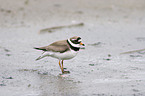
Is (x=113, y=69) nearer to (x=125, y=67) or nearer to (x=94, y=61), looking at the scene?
(x=125, y=67)

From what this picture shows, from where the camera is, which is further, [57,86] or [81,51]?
[81,51]

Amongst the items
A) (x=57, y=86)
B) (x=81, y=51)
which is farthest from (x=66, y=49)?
(x=81, y=51)

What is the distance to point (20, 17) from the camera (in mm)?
12102

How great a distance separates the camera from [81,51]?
8789 millimetres

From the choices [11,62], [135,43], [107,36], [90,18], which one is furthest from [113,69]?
[90,18]

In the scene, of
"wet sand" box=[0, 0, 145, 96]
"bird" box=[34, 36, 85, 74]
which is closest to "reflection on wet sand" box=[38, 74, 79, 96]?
"wet sand" box=[0, 0, 145, 96]

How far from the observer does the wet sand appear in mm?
5875

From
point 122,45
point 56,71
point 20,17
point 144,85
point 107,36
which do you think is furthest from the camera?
point 20,17

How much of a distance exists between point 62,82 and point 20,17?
21.0 feet

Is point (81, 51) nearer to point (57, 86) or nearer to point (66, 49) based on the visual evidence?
point (66, 49)

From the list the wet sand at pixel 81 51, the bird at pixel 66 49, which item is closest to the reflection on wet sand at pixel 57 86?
the wet sand at pixel 81 51

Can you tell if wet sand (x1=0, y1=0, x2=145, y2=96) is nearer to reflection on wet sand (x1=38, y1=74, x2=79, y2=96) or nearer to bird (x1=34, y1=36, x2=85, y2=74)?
reflection on wet sand (x1=38, y1=74, x2=79, y2=96)

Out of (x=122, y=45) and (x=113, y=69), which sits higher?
(x=113, y=69)

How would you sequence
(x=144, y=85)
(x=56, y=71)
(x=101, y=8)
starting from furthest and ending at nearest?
(x=101, y=8) < (x=56, y=71) < (x=144, y=85)
